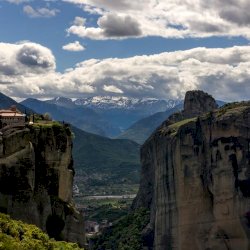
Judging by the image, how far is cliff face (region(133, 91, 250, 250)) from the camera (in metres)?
131

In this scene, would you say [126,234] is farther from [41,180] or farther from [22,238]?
[22,238]

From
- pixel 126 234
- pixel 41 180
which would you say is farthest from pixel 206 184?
pixel 41 180

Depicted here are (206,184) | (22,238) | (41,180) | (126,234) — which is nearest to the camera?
(22,238)

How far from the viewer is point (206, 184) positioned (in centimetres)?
13600

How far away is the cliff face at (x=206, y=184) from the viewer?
131 meters

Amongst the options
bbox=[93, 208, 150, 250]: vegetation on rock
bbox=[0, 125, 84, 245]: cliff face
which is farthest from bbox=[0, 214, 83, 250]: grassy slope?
bbox=[93, 208, 150, 250]: vegetation on rock

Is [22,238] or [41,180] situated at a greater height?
[41,180]

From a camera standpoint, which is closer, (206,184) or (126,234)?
(206,184)

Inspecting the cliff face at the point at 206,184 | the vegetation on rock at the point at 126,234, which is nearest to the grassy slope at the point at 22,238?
the cliff face at the point at 206,184

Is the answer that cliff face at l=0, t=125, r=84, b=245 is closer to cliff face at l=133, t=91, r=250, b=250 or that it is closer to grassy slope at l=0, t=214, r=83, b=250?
grassy slope at l=0, t=214, r=83, b=250

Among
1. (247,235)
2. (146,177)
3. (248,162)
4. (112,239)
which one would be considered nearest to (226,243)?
(247,235)

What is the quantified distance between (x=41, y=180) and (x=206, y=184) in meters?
58.2

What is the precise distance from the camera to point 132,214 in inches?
7121

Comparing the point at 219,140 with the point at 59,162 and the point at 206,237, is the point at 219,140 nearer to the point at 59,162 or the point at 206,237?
the point at 206,237
